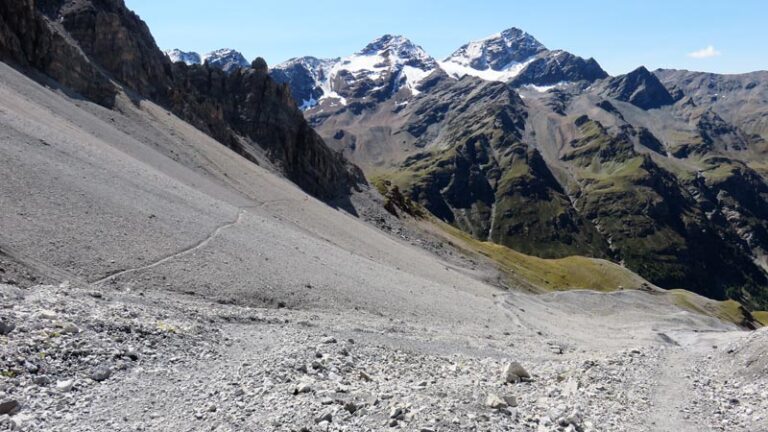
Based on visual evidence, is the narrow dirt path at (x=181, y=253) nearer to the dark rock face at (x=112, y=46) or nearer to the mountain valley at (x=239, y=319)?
the mountain valley at (x=239, y=319)

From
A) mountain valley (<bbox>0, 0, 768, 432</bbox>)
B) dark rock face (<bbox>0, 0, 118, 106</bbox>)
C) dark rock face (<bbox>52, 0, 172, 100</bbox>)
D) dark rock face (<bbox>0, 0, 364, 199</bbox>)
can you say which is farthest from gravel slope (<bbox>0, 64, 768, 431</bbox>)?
dark rock face (<bbox>52, 0, 172, 100</bbox>)

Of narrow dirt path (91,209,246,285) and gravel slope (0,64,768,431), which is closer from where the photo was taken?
gravel slope (0,64,768,431)

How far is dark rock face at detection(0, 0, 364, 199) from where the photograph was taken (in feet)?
279

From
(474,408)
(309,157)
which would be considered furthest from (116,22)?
(474,408)

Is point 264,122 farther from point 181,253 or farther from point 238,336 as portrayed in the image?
point 238,336

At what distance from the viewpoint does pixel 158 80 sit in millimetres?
109562

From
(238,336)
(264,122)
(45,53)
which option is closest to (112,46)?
(45,53)

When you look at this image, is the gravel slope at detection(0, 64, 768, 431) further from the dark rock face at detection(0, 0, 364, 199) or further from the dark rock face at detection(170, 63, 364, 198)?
the dark rock face at detection(170, 63, 364, 198)

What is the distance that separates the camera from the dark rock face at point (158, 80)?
85.1m

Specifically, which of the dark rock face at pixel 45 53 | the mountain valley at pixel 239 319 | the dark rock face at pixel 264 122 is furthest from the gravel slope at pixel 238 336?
the dark rock face at pixel 264 122

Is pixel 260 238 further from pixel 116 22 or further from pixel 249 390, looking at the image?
pixel 116 22

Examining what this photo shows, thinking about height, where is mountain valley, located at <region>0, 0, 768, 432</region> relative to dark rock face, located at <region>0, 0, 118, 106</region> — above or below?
below

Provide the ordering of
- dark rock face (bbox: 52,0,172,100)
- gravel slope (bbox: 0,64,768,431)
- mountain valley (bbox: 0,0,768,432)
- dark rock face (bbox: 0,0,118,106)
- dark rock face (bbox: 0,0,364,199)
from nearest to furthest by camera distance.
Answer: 1. gravel slope (bbox: 0,64,768,431)
2. mountain valley (bbox: 0,0,768,432)
3. dark rock face (bbox: 0,0,118,106)
4. dark rock face (bbox: 0,0,364,199)
5. dark rock face (bbox: 52,0,172,100)

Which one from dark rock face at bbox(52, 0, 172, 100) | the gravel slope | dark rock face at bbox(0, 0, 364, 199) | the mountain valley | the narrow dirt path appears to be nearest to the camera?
the gravel slope
